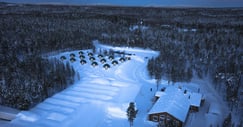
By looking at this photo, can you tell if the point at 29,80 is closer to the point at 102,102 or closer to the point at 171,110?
the point at 102,102

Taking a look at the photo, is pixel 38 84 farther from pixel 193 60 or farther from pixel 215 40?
pixel 215 40

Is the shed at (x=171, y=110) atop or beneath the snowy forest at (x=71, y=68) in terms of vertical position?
beneath

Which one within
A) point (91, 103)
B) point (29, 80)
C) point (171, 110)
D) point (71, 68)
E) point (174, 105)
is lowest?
point (91, 103)

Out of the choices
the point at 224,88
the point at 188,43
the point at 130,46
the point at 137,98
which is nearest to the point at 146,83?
the point at 137,98

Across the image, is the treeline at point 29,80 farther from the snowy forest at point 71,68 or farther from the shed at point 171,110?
the shed at point 171,110

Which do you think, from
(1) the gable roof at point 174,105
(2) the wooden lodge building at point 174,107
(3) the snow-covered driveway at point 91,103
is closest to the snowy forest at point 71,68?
(3) the snow-covered driveway at point 91,103

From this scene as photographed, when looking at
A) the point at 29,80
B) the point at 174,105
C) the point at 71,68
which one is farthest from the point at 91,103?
the point at 71,68

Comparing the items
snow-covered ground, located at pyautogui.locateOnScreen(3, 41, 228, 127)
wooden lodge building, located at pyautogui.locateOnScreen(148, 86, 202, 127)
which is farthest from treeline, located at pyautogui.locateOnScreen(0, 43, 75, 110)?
wooden lodge building, located at pyautogui.locateOnScreen(148, 86, 202, 127)
